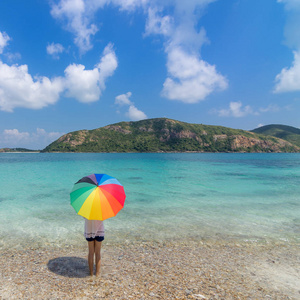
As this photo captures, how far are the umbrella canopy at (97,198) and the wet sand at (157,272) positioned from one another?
6.59ft

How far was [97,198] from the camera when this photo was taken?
203 inches

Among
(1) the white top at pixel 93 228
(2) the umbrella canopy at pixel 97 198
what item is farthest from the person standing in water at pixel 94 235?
(2) the umbrella canopy at pixel 97 198

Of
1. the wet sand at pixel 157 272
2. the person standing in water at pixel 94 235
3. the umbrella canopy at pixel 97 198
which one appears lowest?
the wet sand at pixel 157 272

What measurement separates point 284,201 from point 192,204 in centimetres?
844

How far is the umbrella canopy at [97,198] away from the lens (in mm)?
5074

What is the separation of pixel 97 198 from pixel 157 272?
3.13 m

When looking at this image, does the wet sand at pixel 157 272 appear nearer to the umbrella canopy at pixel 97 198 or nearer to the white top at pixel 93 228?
the white top at pixel 93 228

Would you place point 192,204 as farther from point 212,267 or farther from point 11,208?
point 11,208

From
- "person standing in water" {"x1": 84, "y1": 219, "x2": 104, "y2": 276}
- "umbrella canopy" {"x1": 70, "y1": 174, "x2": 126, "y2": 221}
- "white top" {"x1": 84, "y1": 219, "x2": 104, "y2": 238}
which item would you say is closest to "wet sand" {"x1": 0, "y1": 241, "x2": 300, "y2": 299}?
"person standing in water" {"x1": 84, "y1": 219, "x2": 104, "y2": 276}

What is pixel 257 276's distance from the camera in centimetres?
623

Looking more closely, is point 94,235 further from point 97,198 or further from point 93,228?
point 97,198

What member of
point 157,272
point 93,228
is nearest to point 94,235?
point 93,228

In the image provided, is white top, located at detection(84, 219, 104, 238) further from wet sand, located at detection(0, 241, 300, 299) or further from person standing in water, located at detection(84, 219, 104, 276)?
wet sand, located at detection(0, 241, 300, 299)

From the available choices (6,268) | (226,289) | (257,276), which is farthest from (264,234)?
(6,268)
